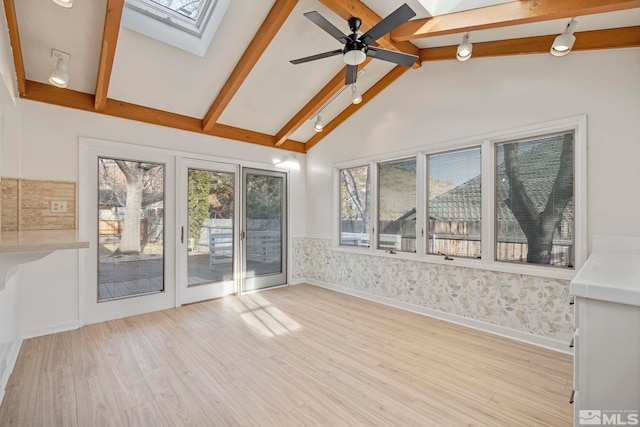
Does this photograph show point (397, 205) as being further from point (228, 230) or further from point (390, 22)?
point (228, 230)

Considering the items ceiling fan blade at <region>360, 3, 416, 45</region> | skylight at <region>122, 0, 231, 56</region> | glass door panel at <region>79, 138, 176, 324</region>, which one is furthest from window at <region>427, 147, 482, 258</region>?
glass door panel at <region>79, 138, 176, 324</region>

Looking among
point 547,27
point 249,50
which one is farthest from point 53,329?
point 547,27

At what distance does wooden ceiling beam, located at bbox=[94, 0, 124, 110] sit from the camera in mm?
2250

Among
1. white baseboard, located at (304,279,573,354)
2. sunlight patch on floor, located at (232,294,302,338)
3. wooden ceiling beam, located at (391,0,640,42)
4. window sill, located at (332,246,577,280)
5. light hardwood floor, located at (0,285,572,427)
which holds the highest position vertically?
wooden ceiling beam, located at (391,0,640,42)

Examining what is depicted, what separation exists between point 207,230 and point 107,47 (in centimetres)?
240

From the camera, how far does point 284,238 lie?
17.0ft

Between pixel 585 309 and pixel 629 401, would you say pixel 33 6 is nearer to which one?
pixel 585 309

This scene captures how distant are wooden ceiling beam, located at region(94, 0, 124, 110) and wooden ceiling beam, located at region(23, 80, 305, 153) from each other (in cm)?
13

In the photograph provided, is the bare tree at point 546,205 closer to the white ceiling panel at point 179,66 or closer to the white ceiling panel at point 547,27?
the white ceiling panel at point 547,27

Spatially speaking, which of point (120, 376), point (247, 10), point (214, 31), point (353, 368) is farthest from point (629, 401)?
point (214, 31)

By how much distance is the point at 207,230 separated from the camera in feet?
14.0

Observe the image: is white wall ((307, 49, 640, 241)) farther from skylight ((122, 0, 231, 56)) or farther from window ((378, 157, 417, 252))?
skylight ((122, 0, 231, 56))

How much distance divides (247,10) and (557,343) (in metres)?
4.21

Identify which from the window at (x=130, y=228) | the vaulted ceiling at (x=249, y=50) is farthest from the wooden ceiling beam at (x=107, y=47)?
the window at (x=130, y=228)
